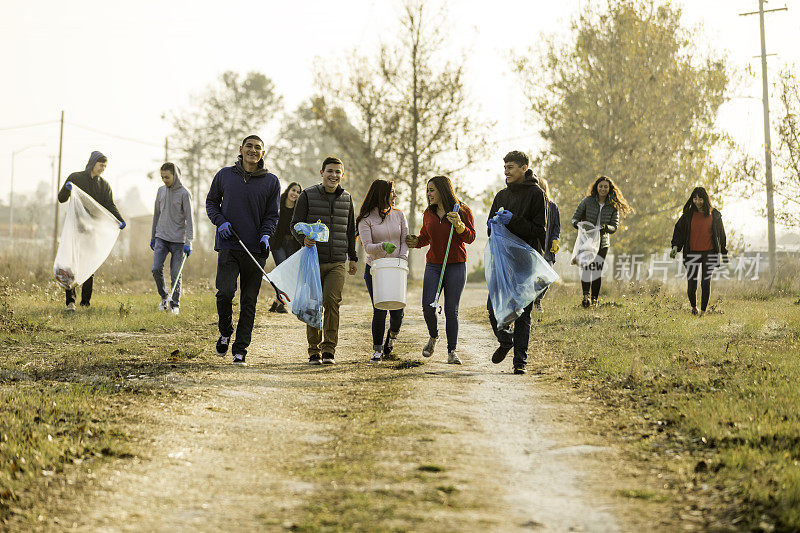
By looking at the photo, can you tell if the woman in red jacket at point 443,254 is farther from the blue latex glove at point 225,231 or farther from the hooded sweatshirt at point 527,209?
the blue latex glove at point 225,231

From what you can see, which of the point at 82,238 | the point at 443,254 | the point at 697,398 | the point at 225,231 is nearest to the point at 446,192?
the point at 443,254

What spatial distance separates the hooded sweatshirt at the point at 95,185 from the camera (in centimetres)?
1318

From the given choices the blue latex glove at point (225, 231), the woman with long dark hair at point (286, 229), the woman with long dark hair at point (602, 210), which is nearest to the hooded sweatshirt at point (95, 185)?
the woman with long dark hair at point (286, 229)

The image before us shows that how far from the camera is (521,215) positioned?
8.70m

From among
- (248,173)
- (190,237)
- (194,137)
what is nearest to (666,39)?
(190,237)

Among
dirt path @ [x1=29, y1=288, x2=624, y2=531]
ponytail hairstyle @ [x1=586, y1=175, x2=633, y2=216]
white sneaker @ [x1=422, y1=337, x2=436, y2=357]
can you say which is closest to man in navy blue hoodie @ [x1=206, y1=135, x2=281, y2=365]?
dirt path @ [x1=29, y1=288, x2=624, y2=531]

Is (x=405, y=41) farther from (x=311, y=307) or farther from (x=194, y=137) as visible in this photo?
(x=194, y=137)

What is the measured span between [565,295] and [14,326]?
37.6ft

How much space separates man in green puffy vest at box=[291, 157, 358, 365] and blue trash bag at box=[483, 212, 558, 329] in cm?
150

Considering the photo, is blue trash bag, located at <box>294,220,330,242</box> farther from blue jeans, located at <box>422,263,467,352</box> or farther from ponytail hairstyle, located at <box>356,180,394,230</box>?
blue jeans, located at <box>422,263,467,352</box>

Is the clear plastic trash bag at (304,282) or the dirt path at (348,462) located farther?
the clear plastic trash bag at (304,282)

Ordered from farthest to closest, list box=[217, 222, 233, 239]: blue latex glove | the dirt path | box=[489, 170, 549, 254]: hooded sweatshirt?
box=[489, 170, 549, 254]: hooded sweatshirt, box=[217, 222, 233, 239]: blue latex glove, the dirt path

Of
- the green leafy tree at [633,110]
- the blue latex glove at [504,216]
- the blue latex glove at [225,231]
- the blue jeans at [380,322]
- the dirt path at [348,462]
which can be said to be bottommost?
the dirt path at [348,462]

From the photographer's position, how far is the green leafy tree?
87.3ft
